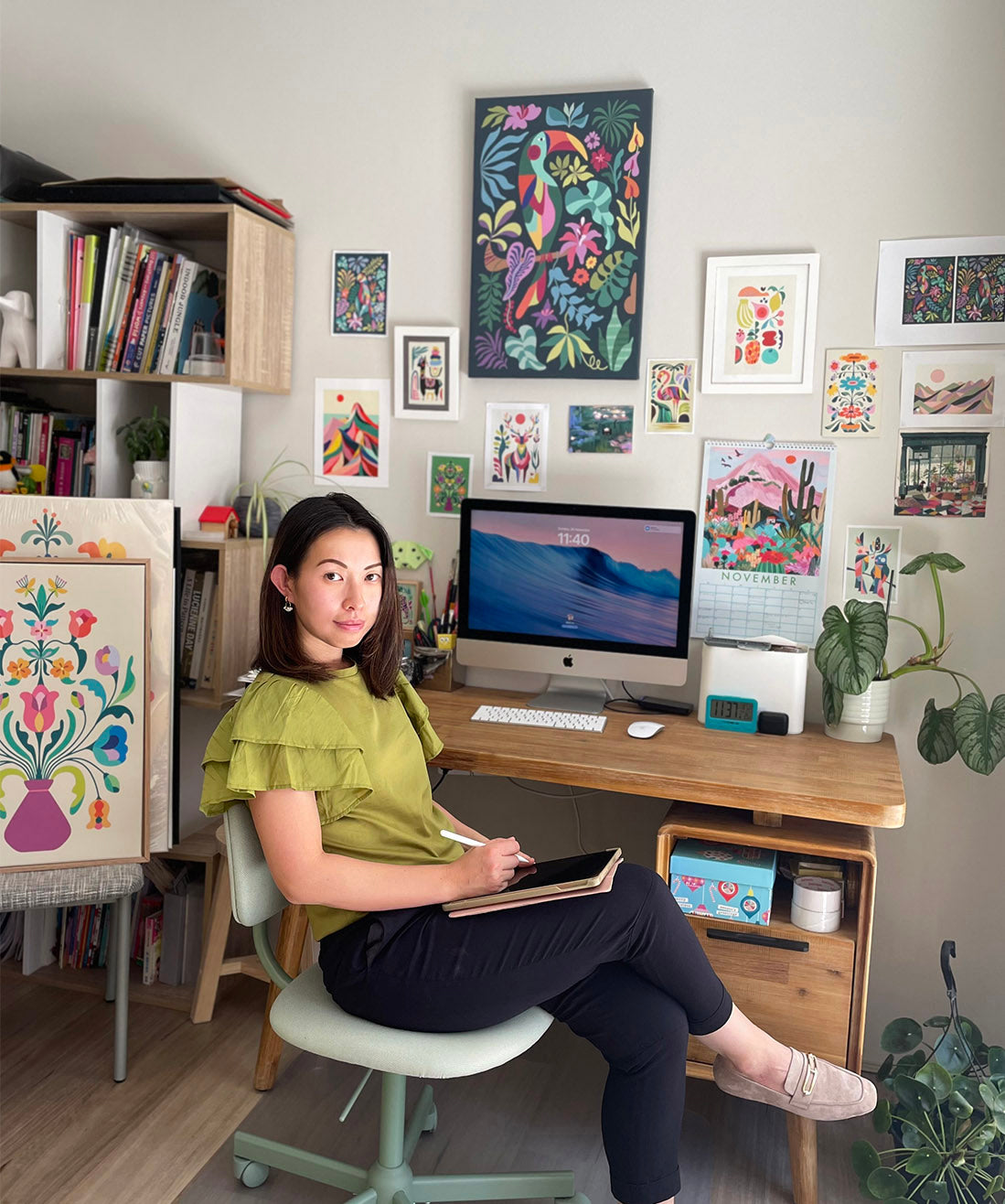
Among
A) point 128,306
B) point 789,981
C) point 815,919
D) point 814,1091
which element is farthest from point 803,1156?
point 128,306

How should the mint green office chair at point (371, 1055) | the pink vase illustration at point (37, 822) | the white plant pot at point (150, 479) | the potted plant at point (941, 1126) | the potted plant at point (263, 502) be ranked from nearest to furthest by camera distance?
1. the mint green office chair at point (371, 1055)
2. the potted plant at point (941, 1126)
3. the pink vase illustration at point (37, 822)
4. the white plant pot at point (150, 479)
5. the potted plant at point (263, 502)

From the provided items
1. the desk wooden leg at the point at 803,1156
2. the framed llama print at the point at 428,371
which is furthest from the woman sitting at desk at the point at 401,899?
the framed llama print at the point at 428,371

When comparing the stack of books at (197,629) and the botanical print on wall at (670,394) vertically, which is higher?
the botanical print on wall at (670,394)

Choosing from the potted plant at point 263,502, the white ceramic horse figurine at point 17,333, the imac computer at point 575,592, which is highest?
the white ceramic horse figurine at point 17,333

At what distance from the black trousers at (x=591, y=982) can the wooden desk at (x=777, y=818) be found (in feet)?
0.78

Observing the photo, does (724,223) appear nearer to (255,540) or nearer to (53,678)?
(255,540)

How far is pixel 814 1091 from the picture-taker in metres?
1.71

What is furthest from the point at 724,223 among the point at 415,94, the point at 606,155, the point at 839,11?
the point at 415,94

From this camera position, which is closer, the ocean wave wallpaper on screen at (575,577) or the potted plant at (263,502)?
the ocean wave wallpaper on screen at (575,577)

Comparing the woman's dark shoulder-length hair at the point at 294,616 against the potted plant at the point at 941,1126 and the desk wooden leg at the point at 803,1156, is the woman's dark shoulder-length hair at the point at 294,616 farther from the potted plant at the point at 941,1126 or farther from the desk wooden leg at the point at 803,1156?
the potted plant at the point at 941,1126

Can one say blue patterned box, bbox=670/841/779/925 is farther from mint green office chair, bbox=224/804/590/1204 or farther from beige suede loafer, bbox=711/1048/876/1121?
mint green office chair, bbox=224/804/590/1204

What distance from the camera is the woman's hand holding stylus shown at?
1.53 meters

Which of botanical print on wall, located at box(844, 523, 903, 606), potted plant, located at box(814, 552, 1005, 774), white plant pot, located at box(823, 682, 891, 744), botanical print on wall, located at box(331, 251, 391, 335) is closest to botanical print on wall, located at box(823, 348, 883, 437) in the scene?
botanical print on wall, located at box(844, 523, 903, 606)

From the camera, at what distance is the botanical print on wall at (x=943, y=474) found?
2.16m
